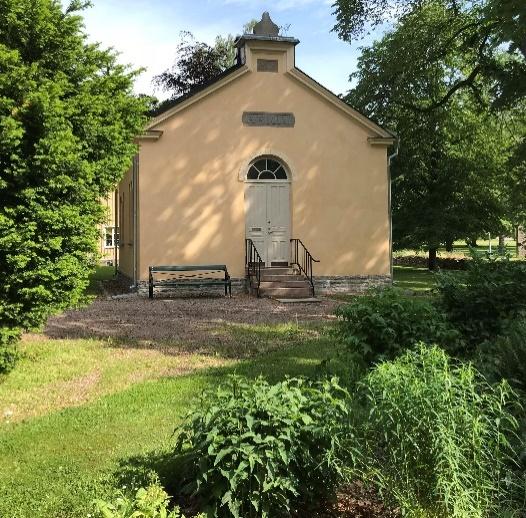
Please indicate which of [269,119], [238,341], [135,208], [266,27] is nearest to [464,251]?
[269,119]

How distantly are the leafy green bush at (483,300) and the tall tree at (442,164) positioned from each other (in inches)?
793

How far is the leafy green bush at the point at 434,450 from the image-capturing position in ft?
10.1

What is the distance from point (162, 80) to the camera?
3284 cm

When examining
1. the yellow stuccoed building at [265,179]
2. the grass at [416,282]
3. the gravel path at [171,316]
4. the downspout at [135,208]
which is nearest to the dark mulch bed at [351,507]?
the gravel path at [171,316]

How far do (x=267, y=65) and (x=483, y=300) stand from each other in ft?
39.4

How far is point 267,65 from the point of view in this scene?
55.7 feet

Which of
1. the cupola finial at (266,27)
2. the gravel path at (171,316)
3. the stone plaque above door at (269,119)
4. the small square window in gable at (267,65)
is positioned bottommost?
the gravel path at (171,316)

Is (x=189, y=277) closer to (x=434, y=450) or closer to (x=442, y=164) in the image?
(x=434, y=450)

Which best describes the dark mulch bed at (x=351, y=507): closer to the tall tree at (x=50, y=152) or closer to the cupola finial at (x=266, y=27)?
the tall tree at (x=50, y=152)

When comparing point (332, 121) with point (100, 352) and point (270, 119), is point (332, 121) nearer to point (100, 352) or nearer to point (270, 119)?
point (270, 119)

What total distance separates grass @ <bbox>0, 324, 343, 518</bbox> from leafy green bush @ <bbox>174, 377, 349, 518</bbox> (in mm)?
1015

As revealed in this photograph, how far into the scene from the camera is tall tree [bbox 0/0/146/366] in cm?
622

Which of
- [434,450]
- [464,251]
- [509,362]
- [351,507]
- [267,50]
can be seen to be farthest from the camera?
[464,251]

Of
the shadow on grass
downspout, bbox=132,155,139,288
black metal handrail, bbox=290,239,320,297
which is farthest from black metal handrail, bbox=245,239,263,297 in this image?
the shadow on grass
